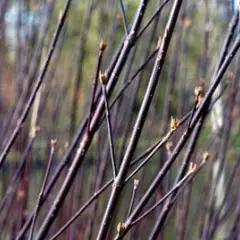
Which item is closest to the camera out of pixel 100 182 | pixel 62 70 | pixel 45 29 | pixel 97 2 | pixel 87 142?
pixel 87 142

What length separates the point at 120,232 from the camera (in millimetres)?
876

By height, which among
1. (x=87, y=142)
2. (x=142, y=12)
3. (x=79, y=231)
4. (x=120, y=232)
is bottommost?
(x=79, y=231)

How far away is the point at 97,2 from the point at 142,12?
5.12 ft

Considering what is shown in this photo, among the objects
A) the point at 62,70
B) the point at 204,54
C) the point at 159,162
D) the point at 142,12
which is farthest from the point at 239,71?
the point at 62,70

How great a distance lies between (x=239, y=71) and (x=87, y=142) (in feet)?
2.72

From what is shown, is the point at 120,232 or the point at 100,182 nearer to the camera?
the point at 120,232

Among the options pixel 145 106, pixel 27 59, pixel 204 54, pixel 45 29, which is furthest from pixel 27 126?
pixel 145 106

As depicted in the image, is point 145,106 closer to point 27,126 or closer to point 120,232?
point 120,232

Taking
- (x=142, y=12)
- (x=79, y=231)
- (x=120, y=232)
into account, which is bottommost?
(x=79, y=231)

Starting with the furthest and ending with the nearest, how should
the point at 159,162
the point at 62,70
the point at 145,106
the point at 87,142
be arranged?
1. the point at 62,70
2. the point at 159,162
3. the point at 87,142
4. the point at 145,106

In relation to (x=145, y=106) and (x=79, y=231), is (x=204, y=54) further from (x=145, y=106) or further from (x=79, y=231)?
(x=145, y=106)

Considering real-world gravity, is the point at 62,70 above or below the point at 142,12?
below

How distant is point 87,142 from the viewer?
38.3 inches

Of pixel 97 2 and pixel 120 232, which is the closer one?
pixel 120 232
